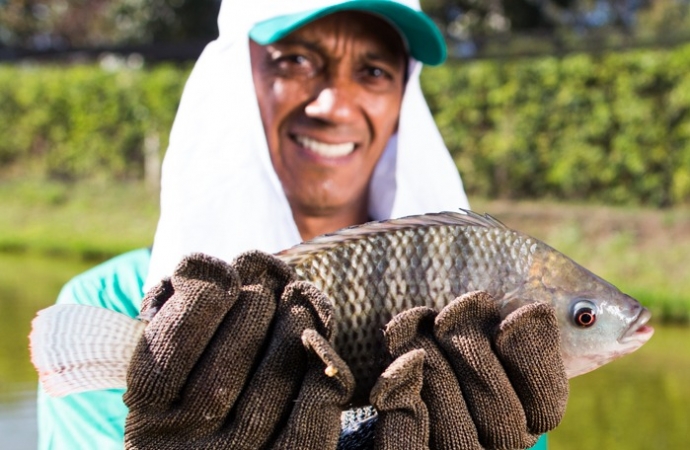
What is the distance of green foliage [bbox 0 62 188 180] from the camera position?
15.9 m

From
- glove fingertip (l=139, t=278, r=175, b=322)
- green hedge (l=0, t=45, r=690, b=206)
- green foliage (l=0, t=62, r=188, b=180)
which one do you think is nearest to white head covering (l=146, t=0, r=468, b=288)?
glove fingertip (l=139, t=278, r=175, b=322)

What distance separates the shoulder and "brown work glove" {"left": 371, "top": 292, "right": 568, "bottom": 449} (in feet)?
3.26

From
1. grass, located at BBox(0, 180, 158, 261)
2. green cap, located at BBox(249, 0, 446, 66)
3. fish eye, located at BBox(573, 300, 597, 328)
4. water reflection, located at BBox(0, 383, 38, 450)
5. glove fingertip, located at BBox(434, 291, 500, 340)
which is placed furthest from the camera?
grass, located at BBox(0, 180, 158, 261)

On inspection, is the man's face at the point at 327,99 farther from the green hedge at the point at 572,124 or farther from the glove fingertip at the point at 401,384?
the green hedge at the point at 572,124

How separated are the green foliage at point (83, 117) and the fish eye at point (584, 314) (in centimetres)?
1416

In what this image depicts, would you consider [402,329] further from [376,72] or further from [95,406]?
[376,72]

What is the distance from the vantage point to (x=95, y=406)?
227 cm

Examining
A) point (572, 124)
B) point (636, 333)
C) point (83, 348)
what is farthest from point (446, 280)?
point (572, 124)

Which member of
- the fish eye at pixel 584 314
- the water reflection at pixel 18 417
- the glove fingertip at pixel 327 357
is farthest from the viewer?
the water reflection at pixel 18 417

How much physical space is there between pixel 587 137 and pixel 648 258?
262 centimetres

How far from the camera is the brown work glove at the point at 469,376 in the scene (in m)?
1.70

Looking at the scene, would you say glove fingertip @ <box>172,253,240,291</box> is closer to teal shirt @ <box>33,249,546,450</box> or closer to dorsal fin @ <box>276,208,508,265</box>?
dorsal fin @ <box>276,208,508,265</box>

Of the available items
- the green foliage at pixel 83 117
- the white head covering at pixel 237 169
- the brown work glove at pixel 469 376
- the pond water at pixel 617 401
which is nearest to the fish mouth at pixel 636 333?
the brown work glove at pixel 469 376

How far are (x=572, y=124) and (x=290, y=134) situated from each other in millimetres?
10041
